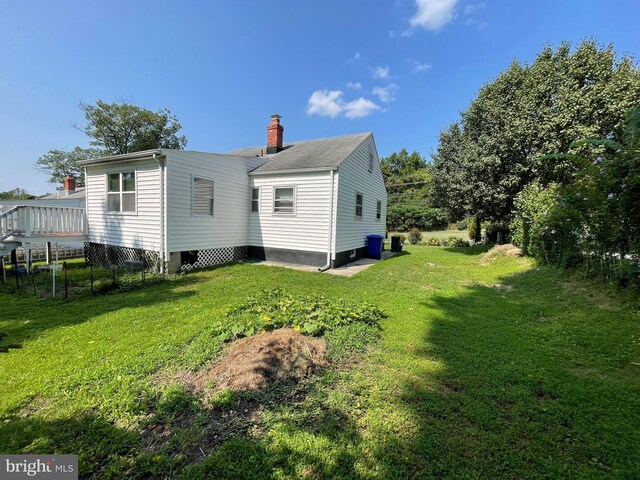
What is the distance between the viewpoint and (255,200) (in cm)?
1152

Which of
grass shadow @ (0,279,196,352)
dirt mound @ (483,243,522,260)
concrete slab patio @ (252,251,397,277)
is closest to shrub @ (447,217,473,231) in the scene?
dirt mound @ (483,243,522,260)

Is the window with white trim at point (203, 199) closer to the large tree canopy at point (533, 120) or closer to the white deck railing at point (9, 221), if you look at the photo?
→ the white deck railing at point (9, 221)

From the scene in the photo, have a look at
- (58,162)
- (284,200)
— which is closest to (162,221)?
(284,200)

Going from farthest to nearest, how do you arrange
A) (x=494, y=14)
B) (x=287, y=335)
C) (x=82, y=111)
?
(x=82, y=111) → (x=494, y=14) → (x=287, y=335)

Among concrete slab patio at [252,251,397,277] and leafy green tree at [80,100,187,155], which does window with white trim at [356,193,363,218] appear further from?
leafy green tree at [80,100,187,155]

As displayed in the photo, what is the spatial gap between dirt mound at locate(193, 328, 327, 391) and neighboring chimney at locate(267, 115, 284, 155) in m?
11.7

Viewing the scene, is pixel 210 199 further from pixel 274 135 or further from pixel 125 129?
pixel 125 129

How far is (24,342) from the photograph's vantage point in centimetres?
411

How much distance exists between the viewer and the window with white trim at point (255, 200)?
451 inches

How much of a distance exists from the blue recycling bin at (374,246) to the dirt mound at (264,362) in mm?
9572

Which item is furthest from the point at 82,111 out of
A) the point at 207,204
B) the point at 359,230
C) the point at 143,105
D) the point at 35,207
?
the point at 359,230

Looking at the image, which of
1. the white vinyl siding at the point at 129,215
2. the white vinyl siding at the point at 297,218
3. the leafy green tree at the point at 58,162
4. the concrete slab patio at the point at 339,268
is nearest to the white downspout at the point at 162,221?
the white vinyl siding at the point at 129,215

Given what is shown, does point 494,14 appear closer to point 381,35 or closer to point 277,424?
point 381,35

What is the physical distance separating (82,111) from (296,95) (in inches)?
1037
